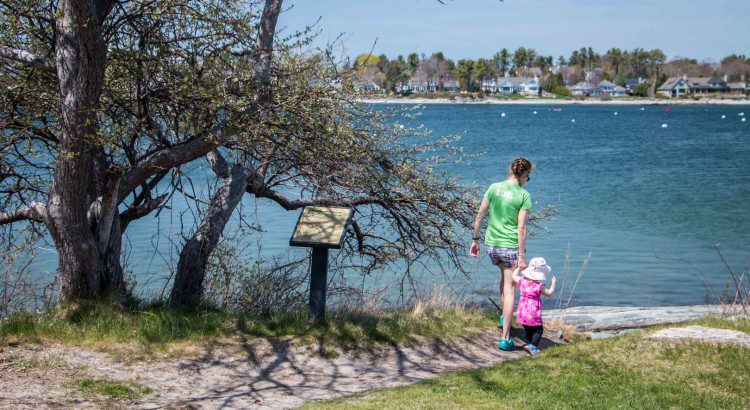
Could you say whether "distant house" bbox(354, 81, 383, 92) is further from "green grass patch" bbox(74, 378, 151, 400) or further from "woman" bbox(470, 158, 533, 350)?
"green grass patch" bbox(74, 378, 151, 400)

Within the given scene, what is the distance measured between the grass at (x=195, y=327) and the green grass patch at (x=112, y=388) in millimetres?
857

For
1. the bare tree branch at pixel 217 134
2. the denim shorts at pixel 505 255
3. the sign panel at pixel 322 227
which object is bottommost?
the denim shorts at pixel 505 255

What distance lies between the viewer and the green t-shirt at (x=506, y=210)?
8016mm

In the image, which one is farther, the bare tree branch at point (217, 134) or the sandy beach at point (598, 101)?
the sandy beach at point (598, 101)

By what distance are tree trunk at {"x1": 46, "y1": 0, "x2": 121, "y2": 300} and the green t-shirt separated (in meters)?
4.15

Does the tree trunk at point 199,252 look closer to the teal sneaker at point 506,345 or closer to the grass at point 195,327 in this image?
the grass at point 195,327

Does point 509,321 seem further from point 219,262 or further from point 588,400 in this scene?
point 219,262

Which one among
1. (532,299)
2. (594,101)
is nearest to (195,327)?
(532,299)

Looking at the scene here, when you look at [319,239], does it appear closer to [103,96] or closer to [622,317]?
[103,96]

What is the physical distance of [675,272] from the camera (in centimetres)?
1739

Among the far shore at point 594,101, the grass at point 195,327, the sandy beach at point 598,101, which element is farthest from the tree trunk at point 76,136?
the sandy beach at point 598,101

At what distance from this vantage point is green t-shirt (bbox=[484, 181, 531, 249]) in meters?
8.02

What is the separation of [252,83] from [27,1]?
2315 millimetres

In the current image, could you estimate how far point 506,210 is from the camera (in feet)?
26.5
